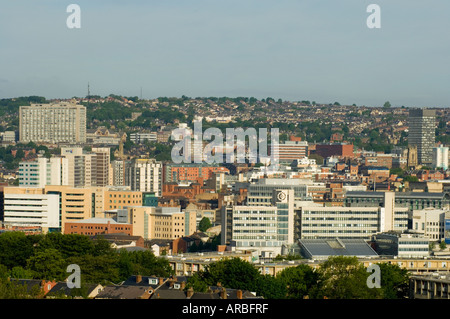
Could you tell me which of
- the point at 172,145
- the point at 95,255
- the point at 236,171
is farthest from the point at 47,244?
the point at 172,145

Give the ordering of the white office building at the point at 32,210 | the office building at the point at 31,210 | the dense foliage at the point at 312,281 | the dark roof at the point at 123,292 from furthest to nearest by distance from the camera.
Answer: the white office building at the point at 32,210 < the office building at the point at 31,210 < the dense foliage at the point at 312,281 < the dark roof at the point at 123,292

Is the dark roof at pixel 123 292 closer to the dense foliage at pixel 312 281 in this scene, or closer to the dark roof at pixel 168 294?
the dark roof at pixel 168 294

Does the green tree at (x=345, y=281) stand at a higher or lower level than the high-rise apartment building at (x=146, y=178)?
higher

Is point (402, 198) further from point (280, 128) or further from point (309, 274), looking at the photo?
point (280, 128)

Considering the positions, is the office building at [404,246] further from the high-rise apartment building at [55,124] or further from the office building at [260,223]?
the high-rise apartment building at [55,124]

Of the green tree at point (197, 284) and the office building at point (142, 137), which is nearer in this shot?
the green tree at point (197, 284)

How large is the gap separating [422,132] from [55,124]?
1772 inches

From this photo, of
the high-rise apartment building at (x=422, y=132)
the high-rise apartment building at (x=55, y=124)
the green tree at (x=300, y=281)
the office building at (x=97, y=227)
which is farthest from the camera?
the high-rise apartment building at (x=55, y=124)

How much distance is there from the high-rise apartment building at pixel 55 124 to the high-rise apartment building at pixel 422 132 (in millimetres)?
40582

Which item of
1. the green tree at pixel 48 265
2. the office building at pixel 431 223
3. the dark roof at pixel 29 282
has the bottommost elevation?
the office building at pixel 431 223

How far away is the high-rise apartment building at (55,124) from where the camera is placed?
15925cm

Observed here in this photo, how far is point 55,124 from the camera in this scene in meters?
160

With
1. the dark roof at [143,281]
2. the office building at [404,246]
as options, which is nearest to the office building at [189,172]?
the office building at [404,246]

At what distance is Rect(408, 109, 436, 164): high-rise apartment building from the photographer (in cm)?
15900
